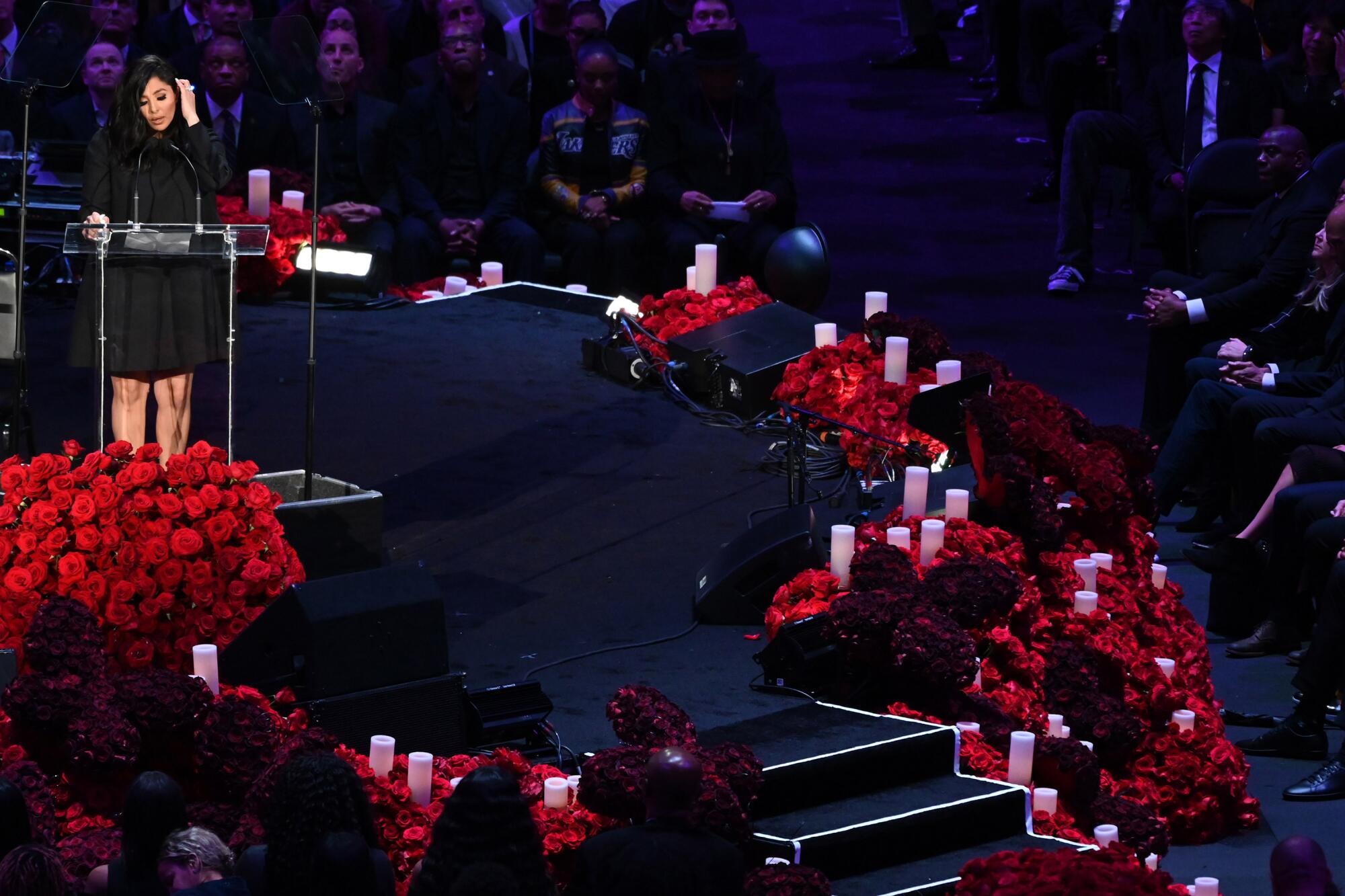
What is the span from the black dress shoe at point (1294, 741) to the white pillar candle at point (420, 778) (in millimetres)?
2765

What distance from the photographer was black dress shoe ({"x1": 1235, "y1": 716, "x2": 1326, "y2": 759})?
21.5 ft

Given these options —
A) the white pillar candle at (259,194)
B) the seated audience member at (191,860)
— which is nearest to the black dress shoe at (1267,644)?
the seated audience member at (191,860)

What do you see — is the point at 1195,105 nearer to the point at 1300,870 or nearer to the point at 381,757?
the point at 381,757

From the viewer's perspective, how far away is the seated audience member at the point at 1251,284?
858cm

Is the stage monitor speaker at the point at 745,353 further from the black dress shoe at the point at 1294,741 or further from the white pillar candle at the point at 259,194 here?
the black dress shoe at the point at 1294,741

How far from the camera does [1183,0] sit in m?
11.2

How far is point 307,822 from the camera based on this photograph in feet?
12.6

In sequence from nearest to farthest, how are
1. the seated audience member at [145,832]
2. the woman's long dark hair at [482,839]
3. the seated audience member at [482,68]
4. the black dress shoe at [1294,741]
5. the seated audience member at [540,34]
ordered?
the woman's long dark hair at [482,839] < the seated audience member at [145,832] < the black dress shoe at [1294,741] < the seated audience member at [482,68] < the seated audience member at [540,34]

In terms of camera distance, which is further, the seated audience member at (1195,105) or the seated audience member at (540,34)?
the seated audience member at (540,34)

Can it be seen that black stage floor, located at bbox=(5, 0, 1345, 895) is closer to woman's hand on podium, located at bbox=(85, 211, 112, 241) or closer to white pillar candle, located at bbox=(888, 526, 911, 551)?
white pillar candle, located at bbox=(888, 526, 911, 551)

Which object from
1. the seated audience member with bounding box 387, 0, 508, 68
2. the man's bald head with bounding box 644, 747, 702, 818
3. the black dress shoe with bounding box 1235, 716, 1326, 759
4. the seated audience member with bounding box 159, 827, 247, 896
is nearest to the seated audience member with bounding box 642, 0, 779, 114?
the seated audience member with bounding box 387, 0, 508, 68

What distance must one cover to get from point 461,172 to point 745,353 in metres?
2.38

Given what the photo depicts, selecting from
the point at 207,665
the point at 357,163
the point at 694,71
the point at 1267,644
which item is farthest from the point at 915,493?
the point at 357,163

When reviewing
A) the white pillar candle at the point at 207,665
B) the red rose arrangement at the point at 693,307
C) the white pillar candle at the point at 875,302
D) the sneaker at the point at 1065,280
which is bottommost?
the white pillar candle at the point at 207,665
